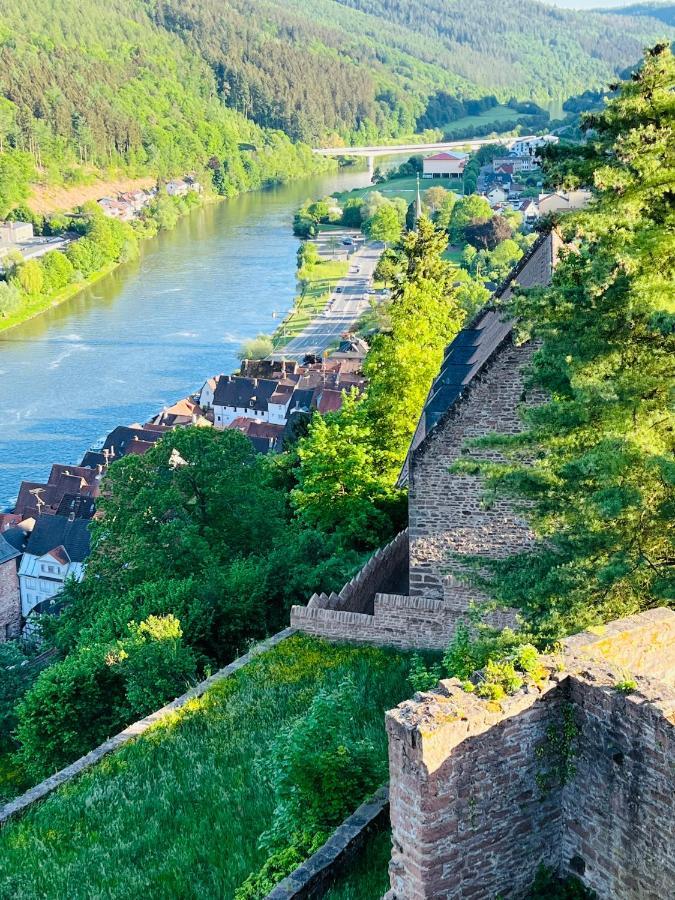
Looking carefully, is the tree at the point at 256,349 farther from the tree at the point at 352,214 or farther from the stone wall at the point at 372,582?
the stone wall at the point at 372,582

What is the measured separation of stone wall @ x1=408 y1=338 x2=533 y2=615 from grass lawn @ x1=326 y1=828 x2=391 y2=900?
230 inches

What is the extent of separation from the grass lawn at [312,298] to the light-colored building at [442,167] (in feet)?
194

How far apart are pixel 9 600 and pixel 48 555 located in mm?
2577

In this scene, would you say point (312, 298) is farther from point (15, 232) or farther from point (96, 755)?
point (96, 755)

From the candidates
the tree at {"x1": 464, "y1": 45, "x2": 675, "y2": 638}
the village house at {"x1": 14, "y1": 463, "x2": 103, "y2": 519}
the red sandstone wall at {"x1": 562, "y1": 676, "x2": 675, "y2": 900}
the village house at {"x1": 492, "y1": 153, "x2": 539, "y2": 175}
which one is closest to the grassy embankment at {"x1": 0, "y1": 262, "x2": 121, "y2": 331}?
the village house at {"x1": 14, "y1": 463, "x2": 103, "y2": 519}

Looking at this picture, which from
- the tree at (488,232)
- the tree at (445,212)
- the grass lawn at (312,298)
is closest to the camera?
the grass lawn at (312,298)

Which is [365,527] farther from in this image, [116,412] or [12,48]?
[12,48]

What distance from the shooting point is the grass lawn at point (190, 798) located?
1160cm

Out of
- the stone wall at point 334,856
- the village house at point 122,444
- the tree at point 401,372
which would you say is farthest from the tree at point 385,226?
the stone wall at point 334,856

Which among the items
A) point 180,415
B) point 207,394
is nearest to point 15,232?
point 207,394

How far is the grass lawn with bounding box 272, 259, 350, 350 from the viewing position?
8132 cm

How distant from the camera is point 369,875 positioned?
999 centimetres

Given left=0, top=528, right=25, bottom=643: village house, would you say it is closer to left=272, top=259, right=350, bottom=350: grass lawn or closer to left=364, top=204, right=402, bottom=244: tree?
left=272, top=259, right=350, bottom=350: grass lawn

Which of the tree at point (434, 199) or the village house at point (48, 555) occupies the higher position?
the tree at point (434, 199)
